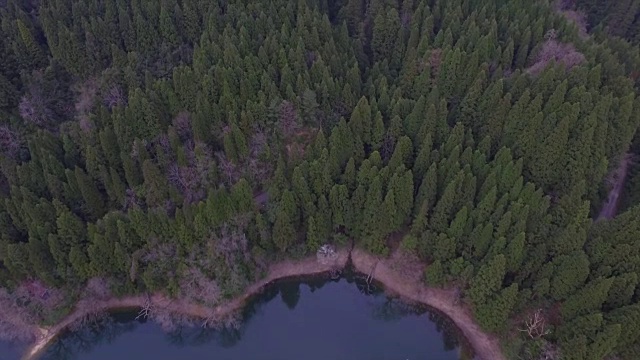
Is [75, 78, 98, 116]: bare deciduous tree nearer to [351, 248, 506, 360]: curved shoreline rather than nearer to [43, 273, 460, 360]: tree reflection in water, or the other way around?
[43, 273, 460, 360]: tree reflection in water

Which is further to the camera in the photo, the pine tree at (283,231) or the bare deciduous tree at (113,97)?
the bare deciduous tree at (113,97)

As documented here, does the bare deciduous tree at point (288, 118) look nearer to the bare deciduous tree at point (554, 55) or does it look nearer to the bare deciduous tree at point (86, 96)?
the bare deciduous tree at point (86, 96)

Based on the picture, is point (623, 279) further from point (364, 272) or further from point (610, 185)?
point (364, 272)

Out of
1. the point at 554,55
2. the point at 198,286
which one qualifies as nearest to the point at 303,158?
the point at 198,286

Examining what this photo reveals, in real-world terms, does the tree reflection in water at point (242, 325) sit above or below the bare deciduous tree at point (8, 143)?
below

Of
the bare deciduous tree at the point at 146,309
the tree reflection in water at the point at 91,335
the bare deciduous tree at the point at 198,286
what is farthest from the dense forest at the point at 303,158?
the tree reflection in water at the point at 91,335

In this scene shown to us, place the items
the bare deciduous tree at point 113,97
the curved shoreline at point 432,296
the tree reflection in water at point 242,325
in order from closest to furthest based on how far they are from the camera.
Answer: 1. the curved shoreline at point 432,296
2. the tree reflection in water at point 242,325
3. the bare deciduous tree at point 113,97

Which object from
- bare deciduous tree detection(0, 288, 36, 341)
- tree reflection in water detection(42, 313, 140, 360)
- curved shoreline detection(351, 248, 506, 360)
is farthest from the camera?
tree reflection in water detection(42, 313, 140, 360)

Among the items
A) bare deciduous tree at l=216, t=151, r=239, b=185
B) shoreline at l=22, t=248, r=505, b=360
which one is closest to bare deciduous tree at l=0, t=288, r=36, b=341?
shoreline at l=22, t=248, r=505, b=360
